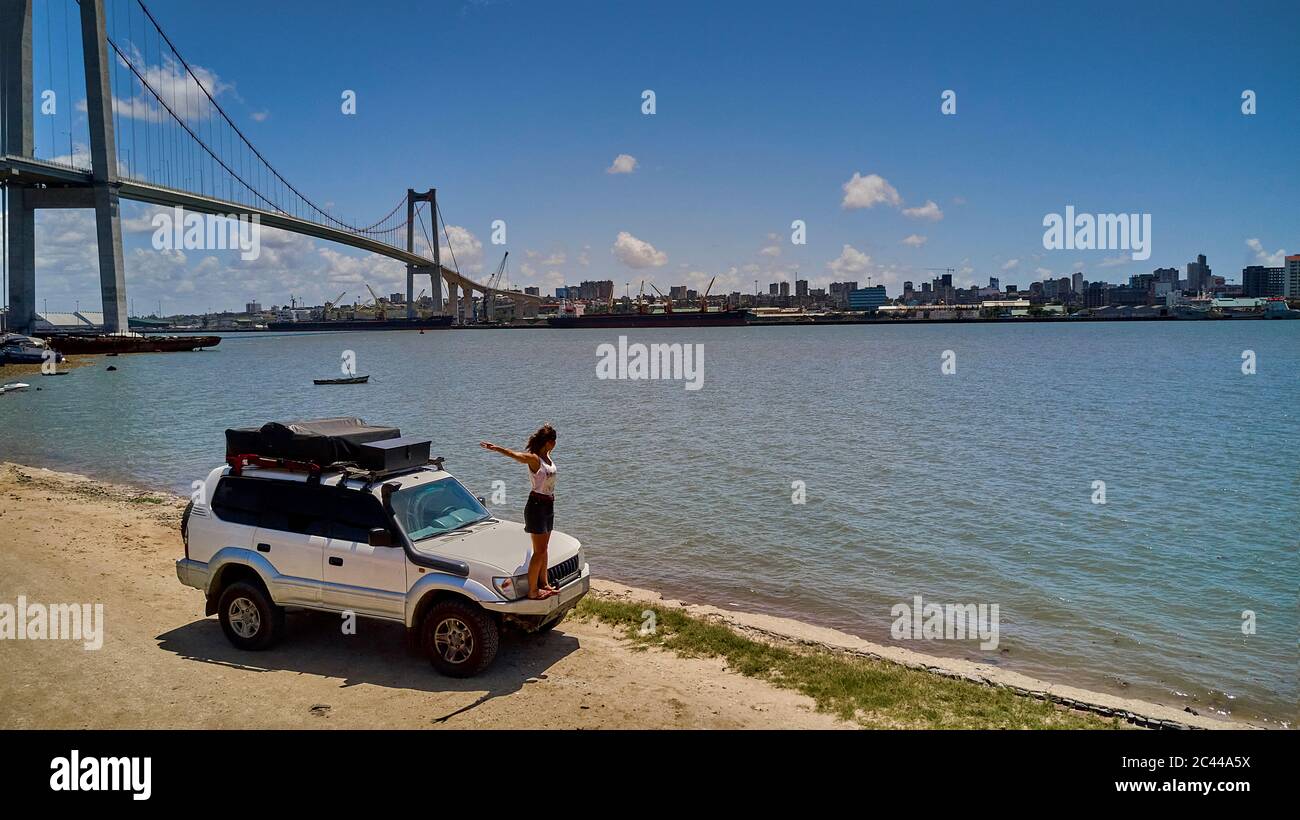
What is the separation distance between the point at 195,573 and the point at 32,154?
89.4 metres

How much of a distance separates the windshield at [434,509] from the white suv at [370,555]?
0.5 inches

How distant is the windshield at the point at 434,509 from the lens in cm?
793

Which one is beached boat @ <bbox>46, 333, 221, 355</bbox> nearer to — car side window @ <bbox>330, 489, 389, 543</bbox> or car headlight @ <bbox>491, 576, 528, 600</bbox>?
car side window @ <bbox>330, 489, 389, 543</bbox>

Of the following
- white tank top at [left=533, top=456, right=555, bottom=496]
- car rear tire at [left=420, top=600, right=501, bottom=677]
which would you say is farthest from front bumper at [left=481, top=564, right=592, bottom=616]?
white tank top at [left=533, top=456, right=555, bottom=496]

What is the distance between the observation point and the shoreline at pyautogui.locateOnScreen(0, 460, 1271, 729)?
810 centimetres

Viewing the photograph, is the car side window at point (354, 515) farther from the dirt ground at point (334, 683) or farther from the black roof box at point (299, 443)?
the dirt ground at point (334, 683)

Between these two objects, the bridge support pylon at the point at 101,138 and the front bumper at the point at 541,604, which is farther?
the bridge support pylon at the point at 101,138

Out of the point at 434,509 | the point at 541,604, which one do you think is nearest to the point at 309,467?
the point at 434,509

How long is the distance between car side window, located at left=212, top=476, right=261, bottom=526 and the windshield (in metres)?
1.49

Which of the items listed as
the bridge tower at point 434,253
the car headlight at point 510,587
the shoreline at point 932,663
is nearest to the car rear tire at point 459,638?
the car headlight at point 510,587

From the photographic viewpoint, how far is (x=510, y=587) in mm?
7434
